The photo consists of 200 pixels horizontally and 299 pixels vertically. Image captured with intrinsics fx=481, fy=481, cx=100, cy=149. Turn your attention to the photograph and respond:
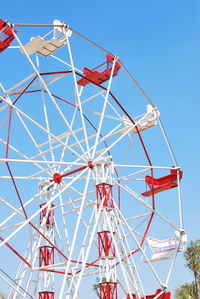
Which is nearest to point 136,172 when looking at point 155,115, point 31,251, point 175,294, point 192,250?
point 155,115

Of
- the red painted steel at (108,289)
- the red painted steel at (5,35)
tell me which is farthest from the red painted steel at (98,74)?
the red painted steel at (108,289)

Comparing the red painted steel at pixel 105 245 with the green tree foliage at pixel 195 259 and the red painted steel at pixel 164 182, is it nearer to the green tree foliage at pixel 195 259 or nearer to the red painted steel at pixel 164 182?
the red painted steel at pixel 164 182

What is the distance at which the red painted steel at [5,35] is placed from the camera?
63.8 feet

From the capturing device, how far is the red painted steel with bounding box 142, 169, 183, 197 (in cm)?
2605

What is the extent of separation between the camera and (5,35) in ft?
64.9

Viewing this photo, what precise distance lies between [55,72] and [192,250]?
34229 millimetres

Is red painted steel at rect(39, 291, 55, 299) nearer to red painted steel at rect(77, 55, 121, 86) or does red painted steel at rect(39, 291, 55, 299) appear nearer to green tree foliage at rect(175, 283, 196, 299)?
red painted steel at rect(77, 55, 121, 86)

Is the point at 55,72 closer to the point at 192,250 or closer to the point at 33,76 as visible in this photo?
the point at 33,76

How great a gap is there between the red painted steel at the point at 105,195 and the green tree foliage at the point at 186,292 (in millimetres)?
30787

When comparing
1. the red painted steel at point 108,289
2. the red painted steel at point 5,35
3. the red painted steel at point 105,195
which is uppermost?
the red painted steel at point 5,35

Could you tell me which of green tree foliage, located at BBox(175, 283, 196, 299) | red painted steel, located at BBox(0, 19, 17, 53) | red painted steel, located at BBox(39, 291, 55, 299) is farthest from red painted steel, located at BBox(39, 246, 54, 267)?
green tree foliage, located at BBox(175, 283, 196, 299)

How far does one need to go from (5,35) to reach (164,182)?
1180 cm

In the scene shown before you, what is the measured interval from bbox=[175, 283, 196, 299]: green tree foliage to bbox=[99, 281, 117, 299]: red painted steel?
30.8m

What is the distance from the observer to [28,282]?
23062 millimetres
